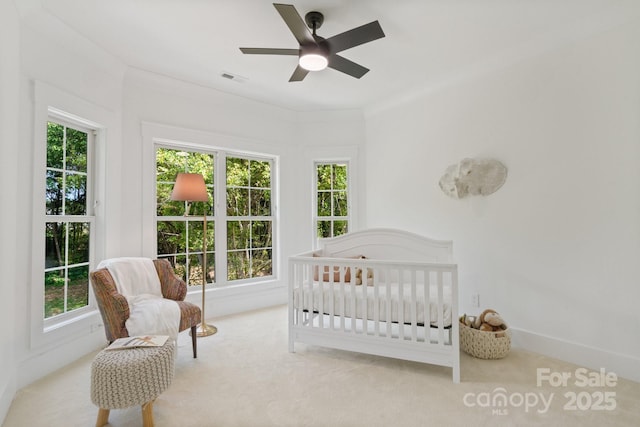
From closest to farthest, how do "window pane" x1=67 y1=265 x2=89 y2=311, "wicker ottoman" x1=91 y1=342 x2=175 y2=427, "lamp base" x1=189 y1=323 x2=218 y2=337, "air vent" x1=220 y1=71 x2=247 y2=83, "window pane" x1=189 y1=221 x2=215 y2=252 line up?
"wicker ottoman" x1=91 y1=342 x2=175 y2=427, "window pane" x1=67 y1=265 x2=89 y2=311, "lamp base" x1=189 y1=323 x2=218 y2=337, "air vent" x1=220 y1=71 x2=247 y2=83, "window pane" x1=189 y1=221 x2=215 y2=252

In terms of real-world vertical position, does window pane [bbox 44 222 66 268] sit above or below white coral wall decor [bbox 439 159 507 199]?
below

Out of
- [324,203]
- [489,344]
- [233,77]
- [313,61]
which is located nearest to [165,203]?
[233,77]

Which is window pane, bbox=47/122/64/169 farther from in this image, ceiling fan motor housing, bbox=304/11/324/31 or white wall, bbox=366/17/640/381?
white wall, bbox=366/17/640/381

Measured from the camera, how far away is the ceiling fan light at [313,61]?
227 centimetres

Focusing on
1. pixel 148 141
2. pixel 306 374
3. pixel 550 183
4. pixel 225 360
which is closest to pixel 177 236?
pixel 148 141

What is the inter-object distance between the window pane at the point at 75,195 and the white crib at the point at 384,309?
6.25ft

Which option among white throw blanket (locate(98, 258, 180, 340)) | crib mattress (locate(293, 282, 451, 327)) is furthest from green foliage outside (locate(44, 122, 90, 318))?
crib mattress (locate(293, 282, 451, 327))

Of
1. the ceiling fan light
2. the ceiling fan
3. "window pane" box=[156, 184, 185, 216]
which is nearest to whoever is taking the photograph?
the ceiling fan

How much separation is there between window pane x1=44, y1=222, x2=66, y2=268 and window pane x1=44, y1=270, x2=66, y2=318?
0.26 ft

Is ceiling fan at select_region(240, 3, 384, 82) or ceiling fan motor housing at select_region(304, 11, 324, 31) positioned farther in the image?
ceiling fan motor housing at select_region(304, 11, 324, 31)

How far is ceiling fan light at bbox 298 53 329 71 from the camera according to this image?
2270mm

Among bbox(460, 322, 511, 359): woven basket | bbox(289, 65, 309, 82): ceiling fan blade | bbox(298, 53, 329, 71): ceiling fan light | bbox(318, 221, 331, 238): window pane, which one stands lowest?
bbox(460, 322, 511, 359): woven basket

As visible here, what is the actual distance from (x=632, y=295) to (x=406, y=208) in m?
2.11

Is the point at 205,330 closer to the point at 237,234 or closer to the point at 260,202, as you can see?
the point at 237,234
